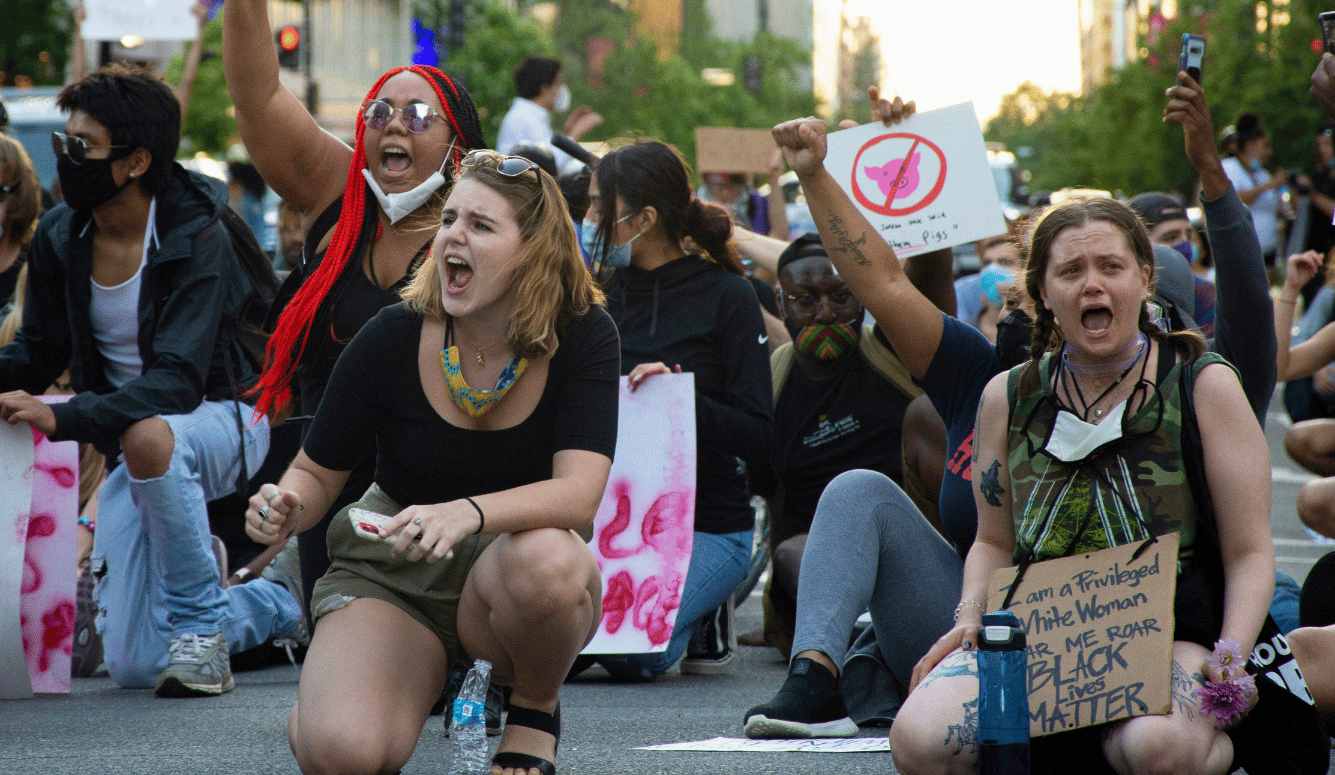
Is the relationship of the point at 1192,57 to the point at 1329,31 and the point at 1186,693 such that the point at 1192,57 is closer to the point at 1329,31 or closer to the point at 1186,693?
the point at 1329,31

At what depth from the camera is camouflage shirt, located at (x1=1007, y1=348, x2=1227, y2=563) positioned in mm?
3084

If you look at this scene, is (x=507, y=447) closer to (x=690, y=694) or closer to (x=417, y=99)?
(x=417, y=99)

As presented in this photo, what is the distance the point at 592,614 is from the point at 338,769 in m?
0.65

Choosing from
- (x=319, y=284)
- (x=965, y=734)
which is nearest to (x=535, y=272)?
(x=319, y=284)

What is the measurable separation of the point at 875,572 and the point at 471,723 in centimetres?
118

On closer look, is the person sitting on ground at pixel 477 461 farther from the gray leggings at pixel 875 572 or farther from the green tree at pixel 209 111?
the green tree at pixel 209 111

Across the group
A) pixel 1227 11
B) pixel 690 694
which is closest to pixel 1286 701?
pixel 690 694

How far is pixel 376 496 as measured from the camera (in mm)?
3537

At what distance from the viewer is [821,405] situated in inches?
219

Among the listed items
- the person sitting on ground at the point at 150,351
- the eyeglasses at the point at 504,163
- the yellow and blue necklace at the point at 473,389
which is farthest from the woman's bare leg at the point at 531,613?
the person sitting on ground at the point at 150,351

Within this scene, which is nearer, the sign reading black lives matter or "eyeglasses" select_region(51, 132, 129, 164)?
the sign reading black lives matter

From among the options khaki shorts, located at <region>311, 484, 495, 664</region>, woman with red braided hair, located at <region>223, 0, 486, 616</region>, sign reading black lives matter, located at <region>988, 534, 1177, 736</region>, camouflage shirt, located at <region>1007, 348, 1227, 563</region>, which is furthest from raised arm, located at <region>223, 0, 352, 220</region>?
sign reading black lives matter, located at <region>988, 534, 1177, 736</region>

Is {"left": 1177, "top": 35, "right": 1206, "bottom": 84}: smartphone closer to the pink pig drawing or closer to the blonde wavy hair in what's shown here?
the pink pig drawing

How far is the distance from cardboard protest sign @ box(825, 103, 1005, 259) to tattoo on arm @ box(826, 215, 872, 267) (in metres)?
0.86
